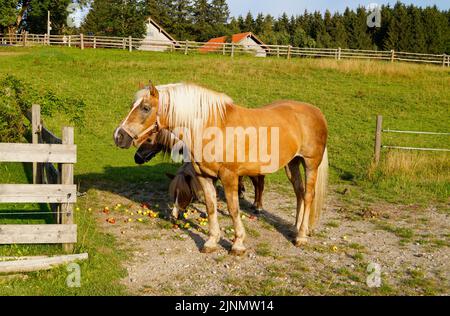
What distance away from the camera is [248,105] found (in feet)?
66.4

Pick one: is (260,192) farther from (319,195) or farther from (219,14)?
(219,14)

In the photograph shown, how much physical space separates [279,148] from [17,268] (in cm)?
355

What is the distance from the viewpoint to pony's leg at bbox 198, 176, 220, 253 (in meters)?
6.13

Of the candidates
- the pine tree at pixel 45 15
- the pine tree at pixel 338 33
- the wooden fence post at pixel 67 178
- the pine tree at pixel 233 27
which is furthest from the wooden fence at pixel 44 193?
the pine tree at pixel 233 27

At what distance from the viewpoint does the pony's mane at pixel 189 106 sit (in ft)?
18.8

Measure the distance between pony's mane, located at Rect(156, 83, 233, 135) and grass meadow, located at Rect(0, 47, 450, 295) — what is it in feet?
6.25

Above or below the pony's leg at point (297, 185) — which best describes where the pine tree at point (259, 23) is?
above

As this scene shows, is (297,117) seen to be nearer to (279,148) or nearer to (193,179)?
(279,148)

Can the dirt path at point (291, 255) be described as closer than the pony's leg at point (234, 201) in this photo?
Yes

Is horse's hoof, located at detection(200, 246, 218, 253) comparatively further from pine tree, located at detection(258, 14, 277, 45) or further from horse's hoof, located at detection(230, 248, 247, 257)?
pine tree, located at detection(258, 14, 277, 45)

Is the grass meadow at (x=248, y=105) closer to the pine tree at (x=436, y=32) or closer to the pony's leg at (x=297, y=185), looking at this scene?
the pony's leg at (x=297, y=185)

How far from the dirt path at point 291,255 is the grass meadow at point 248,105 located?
52 cm

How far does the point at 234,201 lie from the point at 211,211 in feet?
1.36

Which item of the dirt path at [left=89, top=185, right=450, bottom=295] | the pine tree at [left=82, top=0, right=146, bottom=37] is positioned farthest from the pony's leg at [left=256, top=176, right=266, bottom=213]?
the pine tree at [left=82, top=0, right=146, bottom=37]
